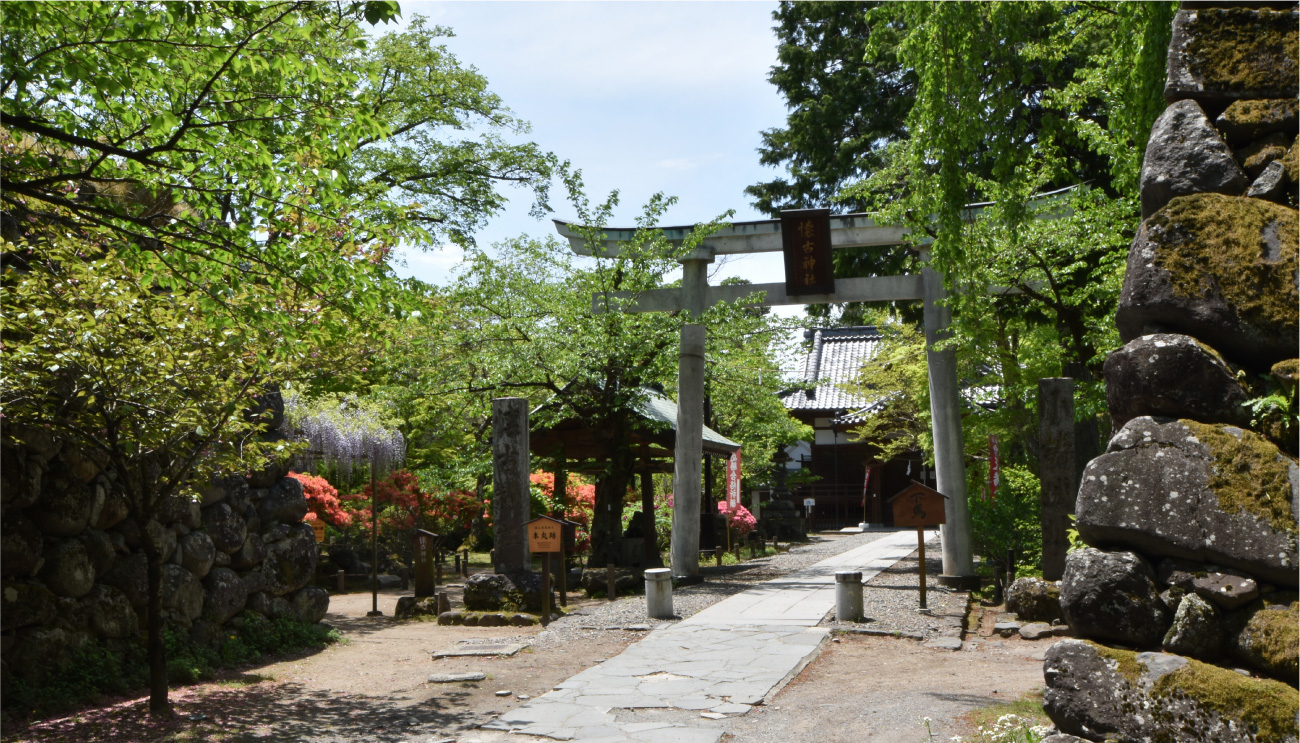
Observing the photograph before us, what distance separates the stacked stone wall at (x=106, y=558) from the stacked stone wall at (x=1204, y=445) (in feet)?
21.5

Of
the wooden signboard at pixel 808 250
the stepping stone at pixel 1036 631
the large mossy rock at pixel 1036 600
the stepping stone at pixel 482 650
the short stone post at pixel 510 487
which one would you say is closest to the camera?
the stepping stone at pixel 482 650

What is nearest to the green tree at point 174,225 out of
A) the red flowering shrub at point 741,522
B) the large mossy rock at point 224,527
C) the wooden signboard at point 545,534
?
the large mossy rock at point 224,527

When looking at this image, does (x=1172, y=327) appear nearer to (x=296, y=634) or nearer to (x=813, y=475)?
(x=296, y=634)

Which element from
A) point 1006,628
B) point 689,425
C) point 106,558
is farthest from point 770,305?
point 106,558

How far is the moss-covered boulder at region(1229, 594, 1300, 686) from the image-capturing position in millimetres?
3570

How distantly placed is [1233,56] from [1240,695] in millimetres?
2668

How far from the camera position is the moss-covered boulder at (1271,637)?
3.57m

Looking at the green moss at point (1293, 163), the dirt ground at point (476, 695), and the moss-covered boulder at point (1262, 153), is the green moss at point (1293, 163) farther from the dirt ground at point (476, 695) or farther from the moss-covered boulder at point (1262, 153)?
the dirt ground at point (476, 695)

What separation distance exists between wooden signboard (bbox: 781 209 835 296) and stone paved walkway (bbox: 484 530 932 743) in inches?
190

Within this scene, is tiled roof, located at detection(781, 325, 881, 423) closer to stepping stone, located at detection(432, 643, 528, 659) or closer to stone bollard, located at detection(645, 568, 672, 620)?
stone bollard, located at detection(645, 568, 672, 620)

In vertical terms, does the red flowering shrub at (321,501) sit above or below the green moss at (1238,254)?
below

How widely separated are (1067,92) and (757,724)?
303 inches

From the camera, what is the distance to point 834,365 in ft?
123

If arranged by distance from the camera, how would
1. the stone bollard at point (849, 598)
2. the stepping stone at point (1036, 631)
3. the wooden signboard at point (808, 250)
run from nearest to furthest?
the stepping stone at point (1036, 631), the stone bollard at point (849, 598), the wooden signboard at point (808, 250)
